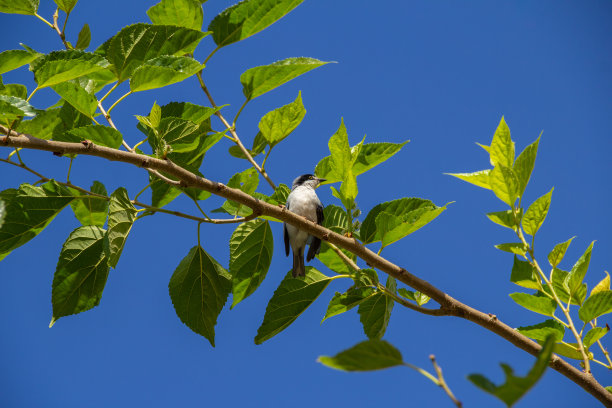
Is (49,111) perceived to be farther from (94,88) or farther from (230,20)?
(230,20)

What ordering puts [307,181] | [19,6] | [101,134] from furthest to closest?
[307,181] → [19,6] → [101,134]

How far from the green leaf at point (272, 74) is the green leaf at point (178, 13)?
0.35 metres

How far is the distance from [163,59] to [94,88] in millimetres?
452

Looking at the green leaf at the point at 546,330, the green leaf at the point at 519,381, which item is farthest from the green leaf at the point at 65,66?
the green leaf at the point at 546,330

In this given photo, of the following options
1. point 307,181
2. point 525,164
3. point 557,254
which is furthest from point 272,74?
point 307,181

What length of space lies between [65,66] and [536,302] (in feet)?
6.79

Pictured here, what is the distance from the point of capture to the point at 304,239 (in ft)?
19.5

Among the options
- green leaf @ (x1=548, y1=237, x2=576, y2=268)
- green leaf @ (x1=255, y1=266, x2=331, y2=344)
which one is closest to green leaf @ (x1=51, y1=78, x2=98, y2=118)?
green leaf @ (x1=255, y1=266, x2=331, y2=344)

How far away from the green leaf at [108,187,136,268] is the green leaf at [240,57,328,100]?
758mm

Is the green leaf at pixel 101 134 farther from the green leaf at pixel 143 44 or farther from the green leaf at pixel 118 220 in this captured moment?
the green leaf at pixel 143 44

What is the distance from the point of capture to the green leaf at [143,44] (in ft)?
7.70

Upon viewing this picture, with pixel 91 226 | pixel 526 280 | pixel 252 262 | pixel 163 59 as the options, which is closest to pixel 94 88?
pixel 163 59

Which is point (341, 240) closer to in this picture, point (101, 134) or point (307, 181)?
point (101, 134)

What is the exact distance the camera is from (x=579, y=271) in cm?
215
